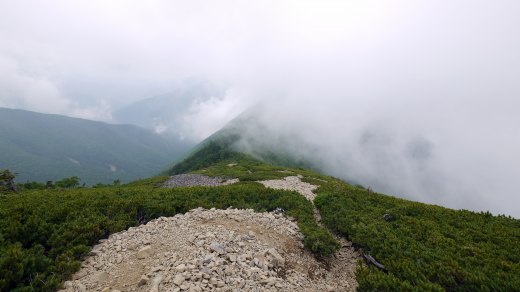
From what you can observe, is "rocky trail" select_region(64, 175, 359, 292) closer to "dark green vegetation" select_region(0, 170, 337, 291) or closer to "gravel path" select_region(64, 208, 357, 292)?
"gravel path" select_region(64, 208, 357, 292)

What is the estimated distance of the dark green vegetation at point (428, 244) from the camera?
9.79 meters

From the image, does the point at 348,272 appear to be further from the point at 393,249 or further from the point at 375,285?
the point at 375,285

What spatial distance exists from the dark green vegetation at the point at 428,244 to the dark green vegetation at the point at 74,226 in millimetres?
2244

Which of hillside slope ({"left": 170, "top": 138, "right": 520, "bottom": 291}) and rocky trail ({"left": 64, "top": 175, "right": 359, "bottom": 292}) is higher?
hillside slope ({"left": 170, "top": 138, "right": 520, "bottom": 291})

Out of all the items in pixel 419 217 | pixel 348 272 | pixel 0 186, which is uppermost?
pixel 419 217

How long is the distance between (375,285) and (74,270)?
10.5 m

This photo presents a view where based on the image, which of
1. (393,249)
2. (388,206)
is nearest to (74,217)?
(393,249)

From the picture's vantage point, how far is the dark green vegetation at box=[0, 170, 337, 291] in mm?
9734

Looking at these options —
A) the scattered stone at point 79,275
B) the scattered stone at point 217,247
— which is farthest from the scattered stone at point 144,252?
the scattered stone at point 217,247

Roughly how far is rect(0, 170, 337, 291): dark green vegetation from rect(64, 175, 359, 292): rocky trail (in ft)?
1.95

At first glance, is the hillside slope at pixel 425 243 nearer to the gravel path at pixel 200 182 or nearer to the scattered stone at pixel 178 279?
the scattered stone at pixel 178 279

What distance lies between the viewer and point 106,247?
39.0ft

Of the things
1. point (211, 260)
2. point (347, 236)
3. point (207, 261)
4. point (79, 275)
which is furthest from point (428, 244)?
point (79, 275)

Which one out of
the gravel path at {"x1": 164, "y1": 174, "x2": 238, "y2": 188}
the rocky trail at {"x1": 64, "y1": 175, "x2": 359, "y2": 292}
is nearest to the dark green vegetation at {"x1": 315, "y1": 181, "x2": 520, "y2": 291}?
the rocky trail at {"x1": 64, "y1": 175, "x2": 359, "y2": 292}
